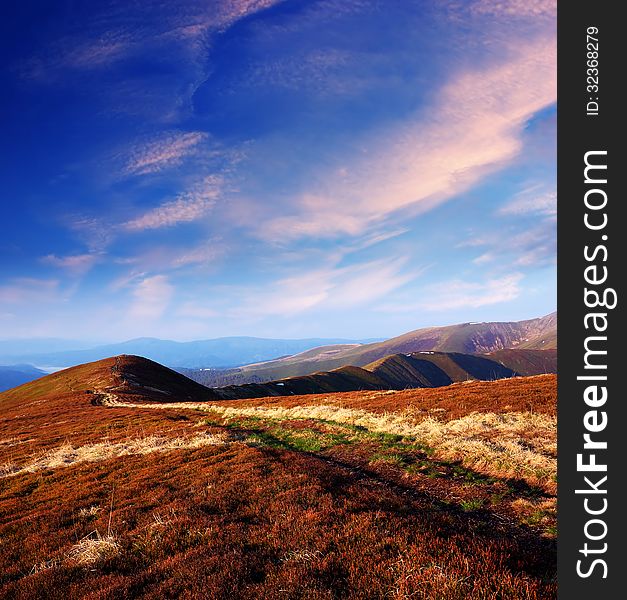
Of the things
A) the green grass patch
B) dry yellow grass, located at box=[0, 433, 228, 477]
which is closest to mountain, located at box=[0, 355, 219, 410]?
dry yellow grass, located at box=[0, 433, 228, 477]

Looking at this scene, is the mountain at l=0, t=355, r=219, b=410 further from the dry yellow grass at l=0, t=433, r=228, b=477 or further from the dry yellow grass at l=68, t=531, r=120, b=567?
the dry yellow grass at l=68, t=531, r=120, b=567

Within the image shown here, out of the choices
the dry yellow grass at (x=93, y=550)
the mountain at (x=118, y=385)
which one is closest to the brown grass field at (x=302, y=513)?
the dry yellow grass at (x=93, y=550)

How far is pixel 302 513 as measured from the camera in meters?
8.73

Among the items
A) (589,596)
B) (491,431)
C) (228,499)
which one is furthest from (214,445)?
(589,596)

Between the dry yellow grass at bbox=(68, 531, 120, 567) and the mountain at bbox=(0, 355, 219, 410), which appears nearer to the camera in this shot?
the dry yellow grass at bbox=(68, 531, 120, 567)

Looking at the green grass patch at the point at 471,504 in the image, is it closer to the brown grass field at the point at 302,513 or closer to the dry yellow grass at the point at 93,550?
the brown grass field at the point at 302,513

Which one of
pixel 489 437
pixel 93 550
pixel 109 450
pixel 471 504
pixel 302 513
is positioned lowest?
pixel 109 450

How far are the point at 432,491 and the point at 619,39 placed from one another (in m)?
12.7

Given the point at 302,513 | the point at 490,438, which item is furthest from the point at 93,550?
the point at 490,438

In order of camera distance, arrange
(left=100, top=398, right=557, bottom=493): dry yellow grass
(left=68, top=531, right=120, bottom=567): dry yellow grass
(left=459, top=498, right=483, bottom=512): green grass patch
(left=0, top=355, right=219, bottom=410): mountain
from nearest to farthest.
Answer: (left=68, top=531, right=120, bottom=567): dry yellow grass → (left=459, top=498, right=483, bottom=512): green grass patch → (left=100, top=398, right=557, bottom=493): dry yellow grass → (left=0, top=355, right=219, bottom=410): mountain

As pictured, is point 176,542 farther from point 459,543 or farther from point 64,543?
point 459,543

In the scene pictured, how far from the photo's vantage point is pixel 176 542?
8062mm

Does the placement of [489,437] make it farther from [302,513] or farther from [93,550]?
[93,550]

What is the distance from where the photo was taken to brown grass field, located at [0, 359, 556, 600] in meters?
5.56
